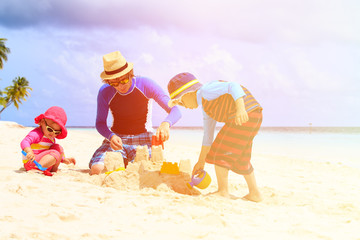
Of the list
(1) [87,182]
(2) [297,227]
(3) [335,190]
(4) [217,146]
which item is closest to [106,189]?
(1) [87,182]

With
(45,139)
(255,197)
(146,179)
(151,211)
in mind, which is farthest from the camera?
(45,139)

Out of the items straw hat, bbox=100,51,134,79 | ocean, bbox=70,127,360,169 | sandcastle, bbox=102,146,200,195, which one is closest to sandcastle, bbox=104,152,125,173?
sandcastle, bbox=102,146,200,195

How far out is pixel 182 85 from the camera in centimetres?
324

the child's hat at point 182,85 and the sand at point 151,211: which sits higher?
Answer: the child's hat at point 182,85

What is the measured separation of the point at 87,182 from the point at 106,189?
592mm

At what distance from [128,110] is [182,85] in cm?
137

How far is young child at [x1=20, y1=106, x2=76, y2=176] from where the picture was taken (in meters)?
4.13

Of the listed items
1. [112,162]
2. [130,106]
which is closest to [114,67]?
[130,106]

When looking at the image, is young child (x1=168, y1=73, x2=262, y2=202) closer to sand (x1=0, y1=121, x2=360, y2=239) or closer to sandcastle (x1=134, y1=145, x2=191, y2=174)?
sand (x1=0, y1=121, x2=360, y2=239)

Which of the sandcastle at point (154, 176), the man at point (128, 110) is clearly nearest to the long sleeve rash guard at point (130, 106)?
the man at point (128, 110)

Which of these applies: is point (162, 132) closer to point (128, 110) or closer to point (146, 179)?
point (146, 179)

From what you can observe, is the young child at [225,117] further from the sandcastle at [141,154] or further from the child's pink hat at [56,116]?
the child's pink hat at [56,116]

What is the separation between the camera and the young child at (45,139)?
413 centimetres

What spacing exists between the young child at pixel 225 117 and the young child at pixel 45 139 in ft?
6.03
